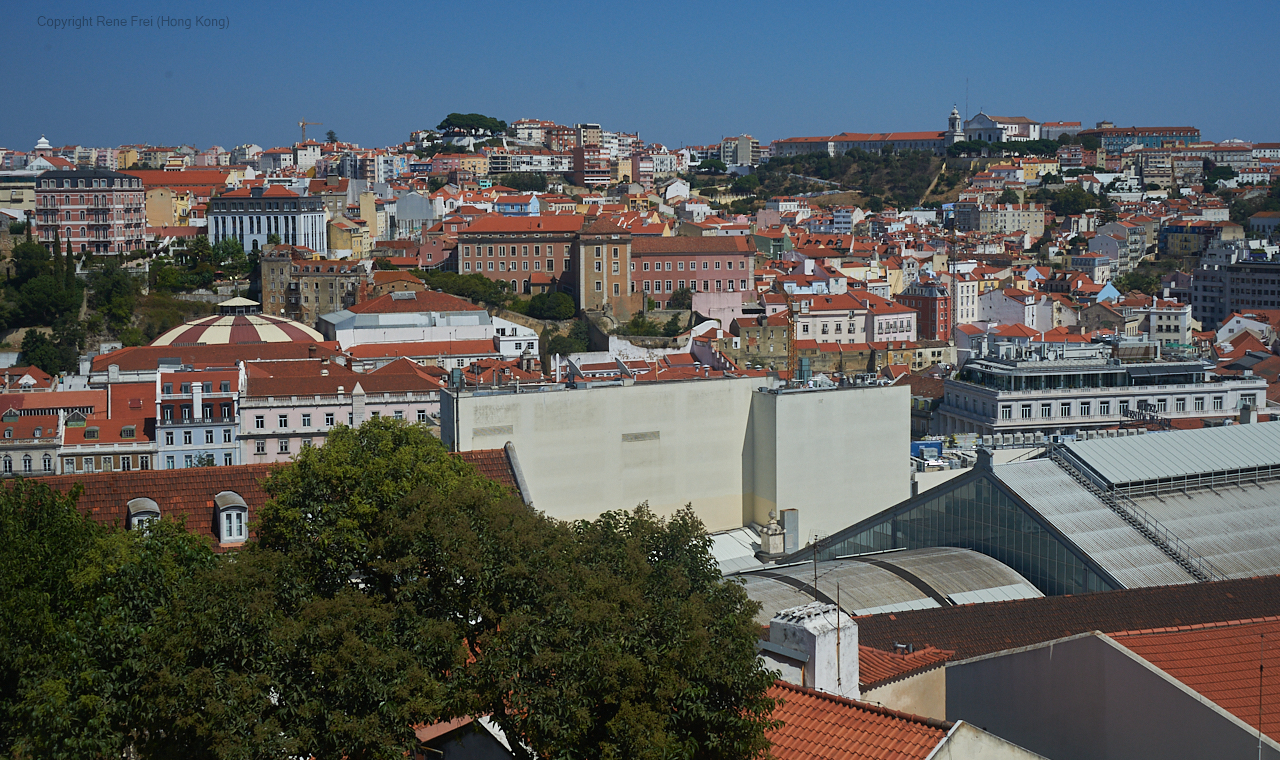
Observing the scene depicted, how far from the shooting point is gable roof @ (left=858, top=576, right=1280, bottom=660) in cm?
1073

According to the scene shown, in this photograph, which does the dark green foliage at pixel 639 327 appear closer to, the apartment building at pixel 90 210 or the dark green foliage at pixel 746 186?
the apartment building at pixel 90 210

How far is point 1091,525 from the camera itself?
15445mm

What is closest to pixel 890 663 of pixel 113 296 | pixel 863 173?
pixel 113 296

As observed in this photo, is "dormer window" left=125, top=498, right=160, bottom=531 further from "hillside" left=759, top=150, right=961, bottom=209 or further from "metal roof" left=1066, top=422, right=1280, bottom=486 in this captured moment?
"hillside" left=759, top=150, right=961, bottom=209

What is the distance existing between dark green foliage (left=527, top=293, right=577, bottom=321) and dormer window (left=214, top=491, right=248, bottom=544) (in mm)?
38865

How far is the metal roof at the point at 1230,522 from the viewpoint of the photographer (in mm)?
15602

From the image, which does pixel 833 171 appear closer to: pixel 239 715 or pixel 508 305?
pixel 508 305

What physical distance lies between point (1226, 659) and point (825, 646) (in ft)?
8.31

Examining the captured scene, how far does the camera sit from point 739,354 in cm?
5000

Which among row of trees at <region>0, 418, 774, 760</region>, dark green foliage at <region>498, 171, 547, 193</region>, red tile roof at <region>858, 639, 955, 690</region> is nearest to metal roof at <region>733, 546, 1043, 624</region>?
red tile roof at <region>858, 639, 955, 690</region>

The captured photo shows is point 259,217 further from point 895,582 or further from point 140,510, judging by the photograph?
point 895,582

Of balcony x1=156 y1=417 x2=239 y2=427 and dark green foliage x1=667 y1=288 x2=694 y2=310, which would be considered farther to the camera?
dark green foliage x1=667 y1=288 x2=694 y2=310

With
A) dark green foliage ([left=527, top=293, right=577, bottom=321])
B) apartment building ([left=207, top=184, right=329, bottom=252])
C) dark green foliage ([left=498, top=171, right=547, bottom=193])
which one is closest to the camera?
dark green foliage ([left=527, top=293, right=577, bottom=321])

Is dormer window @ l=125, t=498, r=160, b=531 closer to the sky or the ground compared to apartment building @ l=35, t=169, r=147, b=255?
closer to the ground
